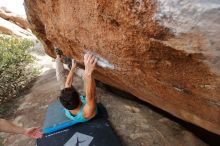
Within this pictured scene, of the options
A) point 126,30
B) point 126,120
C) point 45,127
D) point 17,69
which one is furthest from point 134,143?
point 17,69

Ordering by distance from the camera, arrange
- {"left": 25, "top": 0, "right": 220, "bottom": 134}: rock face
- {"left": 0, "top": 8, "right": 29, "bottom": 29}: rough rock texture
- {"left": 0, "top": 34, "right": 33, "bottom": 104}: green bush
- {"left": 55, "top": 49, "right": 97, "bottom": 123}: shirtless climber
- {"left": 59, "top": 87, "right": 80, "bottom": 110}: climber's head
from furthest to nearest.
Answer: {"left": 0, "top": 8, "right": 29, "bottom": 29}: rough rock texture < {"left": 0, "top": 34, "right": 33, "bottom": 104}: green bush < {"left": 59, "top": 87, "right": 80, "bottom": 110}: climber's head < {"left": 55, "top": 49, "right": 97, "bottom": 123}: shirtless climber < {"left": 25, "top": 0, "right": 220, "bottom": 134}: rock face

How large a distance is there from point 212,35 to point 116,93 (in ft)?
12.7

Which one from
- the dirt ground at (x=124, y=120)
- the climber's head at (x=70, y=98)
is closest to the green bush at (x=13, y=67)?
the dirt ground at (x=124, y=120)

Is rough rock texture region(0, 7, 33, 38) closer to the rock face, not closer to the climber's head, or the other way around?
the climber's head

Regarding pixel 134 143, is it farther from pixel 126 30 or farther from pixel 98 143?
pixel 126 30

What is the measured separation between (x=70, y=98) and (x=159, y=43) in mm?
2301

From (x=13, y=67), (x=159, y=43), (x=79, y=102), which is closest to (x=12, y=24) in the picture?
(x=13, y=67)

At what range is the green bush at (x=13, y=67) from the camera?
21.9 feet

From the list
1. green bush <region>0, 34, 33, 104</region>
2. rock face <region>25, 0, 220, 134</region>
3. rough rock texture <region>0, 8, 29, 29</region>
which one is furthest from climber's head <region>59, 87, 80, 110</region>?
rough rock texture <region>0, 8, 29, 29</region>

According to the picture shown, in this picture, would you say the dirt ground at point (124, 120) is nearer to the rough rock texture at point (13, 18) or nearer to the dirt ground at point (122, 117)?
the dirt ground at point (122, 117)

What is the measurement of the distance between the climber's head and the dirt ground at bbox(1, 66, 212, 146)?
75 centimetres

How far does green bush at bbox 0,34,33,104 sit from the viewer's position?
6.68 metres

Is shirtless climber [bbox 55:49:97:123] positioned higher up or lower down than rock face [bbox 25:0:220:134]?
lower down

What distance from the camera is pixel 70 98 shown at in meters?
4.40
